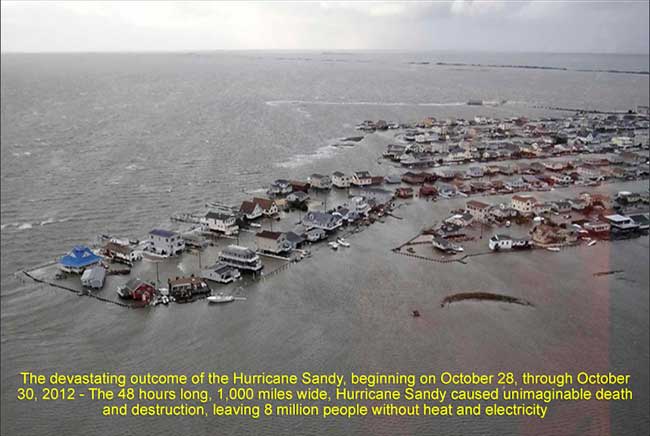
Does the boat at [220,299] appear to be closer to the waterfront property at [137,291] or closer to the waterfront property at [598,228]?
the waterfront property at [137,291]

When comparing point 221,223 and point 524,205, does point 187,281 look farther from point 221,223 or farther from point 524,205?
point 524,205

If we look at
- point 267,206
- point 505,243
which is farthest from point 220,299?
point 505,243

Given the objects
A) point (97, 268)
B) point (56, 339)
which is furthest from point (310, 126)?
point (56, 339)

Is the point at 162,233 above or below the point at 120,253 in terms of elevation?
above

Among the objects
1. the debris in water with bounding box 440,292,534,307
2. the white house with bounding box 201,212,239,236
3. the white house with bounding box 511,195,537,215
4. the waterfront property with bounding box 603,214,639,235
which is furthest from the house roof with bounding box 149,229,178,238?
the waterfront property with bounding box 603,214,639,235

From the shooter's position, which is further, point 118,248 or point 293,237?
point 293,237

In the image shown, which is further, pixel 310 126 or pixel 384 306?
pixel 310 126

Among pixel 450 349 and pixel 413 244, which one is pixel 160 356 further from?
pixel 413 244
